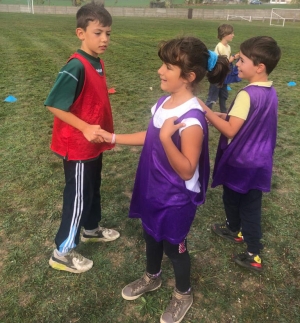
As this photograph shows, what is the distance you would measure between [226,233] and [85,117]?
5.74 feet

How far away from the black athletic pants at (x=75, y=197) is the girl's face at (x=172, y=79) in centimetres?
89

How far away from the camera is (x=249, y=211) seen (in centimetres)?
253

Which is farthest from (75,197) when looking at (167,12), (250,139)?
A: (167,12)

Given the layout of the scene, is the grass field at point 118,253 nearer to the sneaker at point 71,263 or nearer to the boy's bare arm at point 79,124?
the sneaker at point 71,263

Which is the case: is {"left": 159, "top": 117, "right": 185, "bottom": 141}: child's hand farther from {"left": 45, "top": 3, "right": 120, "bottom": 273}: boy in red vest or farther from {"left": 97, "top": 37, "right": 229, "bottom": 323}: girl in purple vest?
{"left": 45, "top": 3, "right": 120, "bottom": 273}: boy in red vest

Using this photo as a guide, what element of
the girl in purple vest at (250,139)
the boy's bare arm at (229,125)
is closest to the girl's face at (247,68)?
the girl in purple vest at (250,139)

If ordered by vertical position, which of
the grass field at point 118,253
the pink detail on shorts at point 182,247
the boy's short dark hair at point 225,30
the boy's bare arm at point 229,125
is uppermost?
the boy's short dark hair at point 225,30

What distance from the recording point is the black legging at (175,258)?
2.09m

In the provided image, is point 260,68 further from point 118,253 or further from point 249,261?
point 118,253

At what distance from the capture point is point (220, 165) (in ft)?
8.07

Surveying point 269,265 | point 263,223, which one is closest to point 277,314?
point 269,265

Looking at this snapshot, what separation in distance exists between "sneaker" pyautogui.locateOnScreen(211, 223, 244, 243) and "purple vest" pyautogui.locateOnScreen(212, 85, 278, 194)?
27.9 inches

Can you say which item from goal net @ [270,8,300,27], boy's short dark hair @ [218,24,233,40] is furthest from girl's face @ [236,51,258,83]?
goal net @ [270,8,300,27]

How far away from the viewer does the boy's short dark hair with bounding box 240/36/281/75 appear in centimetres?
214
